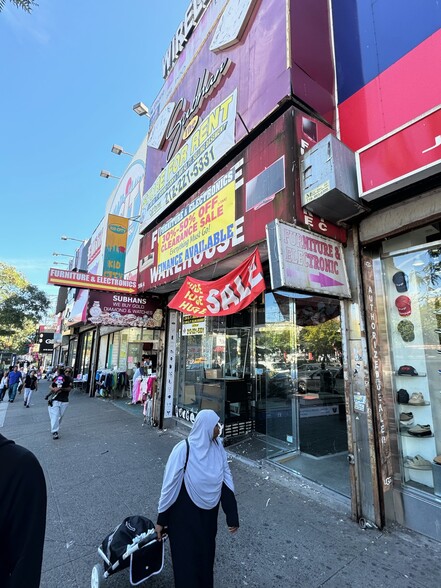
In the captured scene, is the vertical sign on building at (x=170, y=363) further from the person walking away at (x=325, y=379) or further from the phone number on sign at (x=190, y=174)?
the person walking away at (x=325, y=379)

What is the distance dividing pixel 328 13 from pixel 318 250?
14.2ft

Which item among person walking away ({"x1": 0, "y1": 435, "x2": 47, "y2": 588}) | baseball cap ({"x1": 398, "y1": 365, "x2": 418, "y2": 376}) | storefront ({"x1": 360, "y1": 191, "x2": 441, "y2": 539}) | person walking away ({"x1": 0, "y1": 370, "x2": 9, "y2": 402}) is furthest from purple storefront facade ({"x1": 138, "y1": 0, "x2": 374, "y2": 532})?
person walking away ({"x1": 0, "y1": 370, "x2": 9, "y2": 402})

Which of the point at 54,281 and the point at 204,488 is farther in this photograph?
the point at 54,281

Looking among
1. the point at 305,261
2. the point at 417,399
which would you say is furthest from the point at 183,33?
the point at 417,399

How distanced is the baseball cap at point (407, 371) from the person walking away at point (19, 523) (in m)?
4.24

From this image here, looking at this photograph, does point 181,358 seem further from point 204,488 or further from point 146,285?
point 204,488

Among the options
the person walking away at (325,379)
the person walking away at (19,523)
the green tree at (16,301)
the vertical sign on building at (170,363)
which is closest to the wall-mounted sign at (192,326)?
the vertical sign on building at (170,363)

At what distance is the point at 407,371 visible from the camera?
4.01 metres

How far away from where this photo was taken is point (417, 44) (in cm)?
374

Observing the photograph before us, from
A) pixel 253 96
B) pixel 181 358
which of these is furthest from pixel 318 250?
pixel 181 358

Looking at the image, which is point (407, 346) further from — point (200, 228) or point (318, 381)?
point (200, 228)

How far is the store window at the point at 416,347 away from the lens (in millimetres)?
3779

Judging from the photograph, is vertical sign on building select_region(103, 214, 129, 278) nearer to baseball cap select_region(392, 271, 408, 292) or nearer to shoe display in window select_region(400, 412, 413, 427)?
baseball cap select_region(392, 271, 408, 292)

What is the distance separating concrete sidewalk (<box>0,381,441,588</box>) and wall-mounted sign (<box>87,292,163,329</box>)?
315cm
